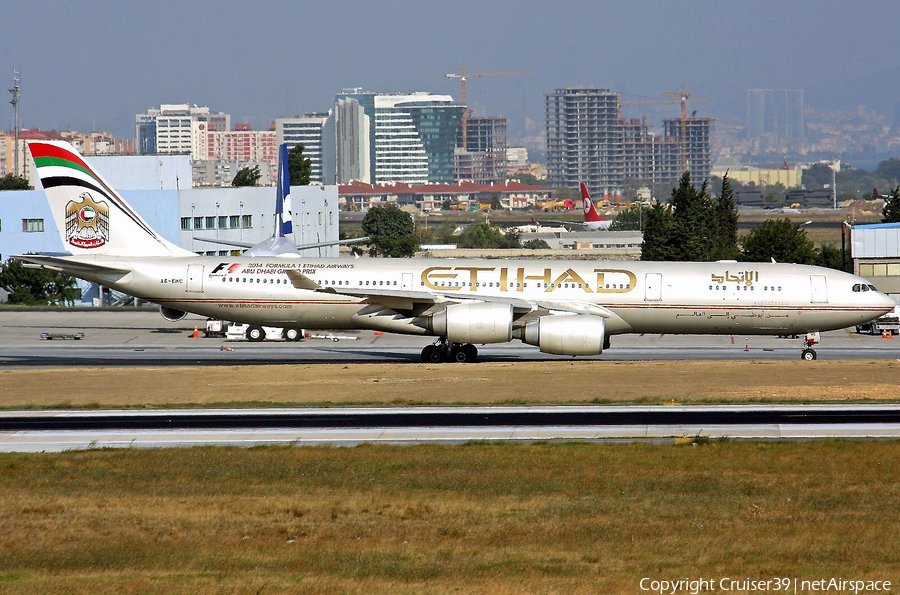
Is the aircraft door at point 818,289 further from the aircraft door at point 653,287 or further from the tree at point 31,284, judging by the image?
the tree at point 31,284

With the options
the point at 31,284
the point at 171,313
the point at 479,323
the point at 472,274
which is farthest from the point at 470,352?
the point at 31,284

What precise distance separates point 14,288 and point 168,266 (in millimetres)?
42589

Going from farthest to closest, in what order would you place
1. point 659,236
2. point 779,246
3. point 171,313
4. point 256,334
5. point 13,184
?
point 13,184, point 659,236, point 779,246, point 256,334, point 171,313

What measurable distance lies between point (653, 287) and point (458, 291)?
780 centimetres

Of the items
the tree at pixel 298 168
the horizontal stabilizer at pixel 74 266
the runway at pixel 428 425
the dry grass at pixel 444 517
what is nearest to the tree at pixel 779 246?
the runway at pixel 428 425

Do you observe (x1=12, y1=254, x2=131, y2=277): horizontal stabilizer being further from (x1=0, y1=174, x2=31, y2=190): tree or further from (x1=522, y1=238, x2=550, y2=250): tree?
(x1=522, y1=238, x2=550, y2=250): tree

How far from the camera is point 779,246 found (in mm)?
76625

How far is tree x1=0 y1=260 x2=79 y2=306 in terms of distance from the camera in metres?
77.8

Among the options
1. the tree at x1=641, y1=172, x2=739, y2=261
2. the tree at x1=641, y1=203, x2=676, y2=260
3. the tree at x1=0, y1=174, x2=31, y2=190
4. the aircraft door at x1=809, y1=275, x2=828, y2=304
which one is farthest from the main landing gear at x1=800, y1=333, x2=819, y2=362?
the tree at x1=0, y1=174, x2=31, y2=190

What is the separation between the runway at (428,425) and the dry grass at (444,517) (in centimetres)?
158

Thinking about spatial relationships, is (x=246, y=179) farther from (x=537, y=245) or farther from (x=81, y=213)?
(x=81, y=213)

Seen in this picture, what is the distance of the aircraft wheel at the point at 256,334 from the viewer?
2127 inches

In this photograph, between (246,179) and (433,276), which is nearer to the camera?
(433,276)

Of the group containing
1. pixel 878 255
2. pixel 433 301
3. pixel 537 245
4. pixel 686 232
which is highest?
pixel 537 245
